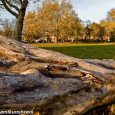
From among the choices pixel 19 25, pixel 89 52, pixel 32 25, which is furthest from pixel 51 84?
pixel 32 25

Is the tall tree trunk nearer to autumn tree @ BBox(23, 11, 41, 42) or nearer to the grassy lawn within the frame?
the grassy lawn

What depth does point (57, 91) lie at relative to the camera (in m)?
2.68

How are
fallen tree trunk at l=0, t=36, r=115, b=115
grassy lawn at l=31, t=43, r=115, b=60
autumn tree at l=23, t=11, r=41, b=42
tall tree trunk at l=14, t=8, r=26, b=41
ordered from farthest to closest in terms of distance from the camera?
autumn tree at l=23, t=11, r=41, b=42
tall tree trunk at l=14, t=8, r=26, b=41
grassy lawn at l=31, t=43, r=115, b=60
fallen tree trunk at l=0, t=36, r=115, b=115

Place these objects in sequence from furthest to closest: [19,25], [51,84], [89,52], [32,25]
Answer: [32,25], [19,25], [89,52], [51,84]

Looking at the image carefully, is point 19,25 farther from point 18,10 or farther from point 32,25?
point 32,25

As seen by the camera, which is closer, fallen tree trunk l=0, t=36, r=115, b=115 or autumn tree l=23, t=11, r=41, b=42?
fallen tree trunk l=0, t=36, r=115, b=115

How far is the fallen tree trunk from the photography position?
2438mm

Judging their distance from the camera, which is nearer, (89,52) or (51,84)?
(51,84)

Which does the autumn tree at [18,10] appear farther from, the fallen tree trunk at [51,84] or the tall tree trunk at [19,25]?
the fallen tree trunk at [51,84]

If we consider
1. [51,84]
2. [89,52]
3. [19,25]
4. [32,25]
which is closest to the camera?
[51,84]

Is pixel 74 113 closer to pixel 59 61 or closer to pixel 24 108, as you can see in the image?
pixel 24 108

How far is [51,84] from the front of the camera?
276cm

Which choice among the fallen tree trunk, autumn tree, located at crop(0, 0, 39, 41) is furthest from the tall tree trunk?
the fallen tree trunk

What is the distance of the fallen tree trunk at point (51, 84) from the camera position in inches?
96.0
